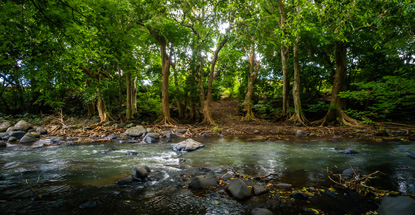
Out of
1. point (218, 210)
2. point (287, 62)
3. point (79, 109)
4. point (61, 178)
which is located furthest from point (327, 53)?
point (79, 109)

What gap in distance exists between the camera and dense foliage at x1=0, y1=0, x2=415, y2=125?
189 inches

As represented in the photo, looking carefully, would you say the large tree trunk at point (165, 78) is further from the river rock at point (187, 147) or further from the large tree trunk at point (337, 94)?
the large tree trunk at point (337, 94)

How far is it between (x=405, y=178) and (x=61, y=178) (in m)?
7.42

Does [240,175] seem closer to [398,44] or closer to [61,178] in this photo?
[61,178]

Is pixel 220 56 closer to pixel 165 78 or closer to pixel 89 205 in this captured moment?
pixel 165 78

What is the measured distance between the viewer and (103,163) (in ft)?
17.8

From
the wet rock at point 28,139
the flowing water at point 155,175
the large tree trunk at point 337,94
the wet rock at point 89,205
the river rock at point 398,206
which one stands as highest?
the large tree trunk at point 337,94

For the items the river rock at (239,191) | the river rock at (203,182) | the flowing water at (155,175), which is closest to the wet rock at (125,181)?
the flowing water at (155,175)

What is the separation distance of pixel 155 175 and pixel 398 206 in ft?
13.8

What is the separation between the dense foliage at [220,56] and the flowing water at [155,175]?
1.97m

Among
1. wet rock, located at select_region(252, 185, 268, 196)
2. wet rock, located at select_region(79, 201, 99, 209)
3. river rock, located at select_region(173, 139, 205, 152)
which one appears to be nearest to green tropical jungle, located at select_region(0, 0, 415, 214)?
wet rock, located at select_region(79, 201, 99, 209)

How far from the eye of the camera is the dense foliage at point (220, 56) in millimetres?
4789

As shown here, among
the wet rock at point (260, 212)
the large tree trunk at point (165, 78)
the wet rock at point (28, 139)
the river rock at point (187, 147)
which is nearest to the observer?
the wet rock at point (260, 212)

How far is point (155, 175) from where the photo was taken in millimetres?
4371
